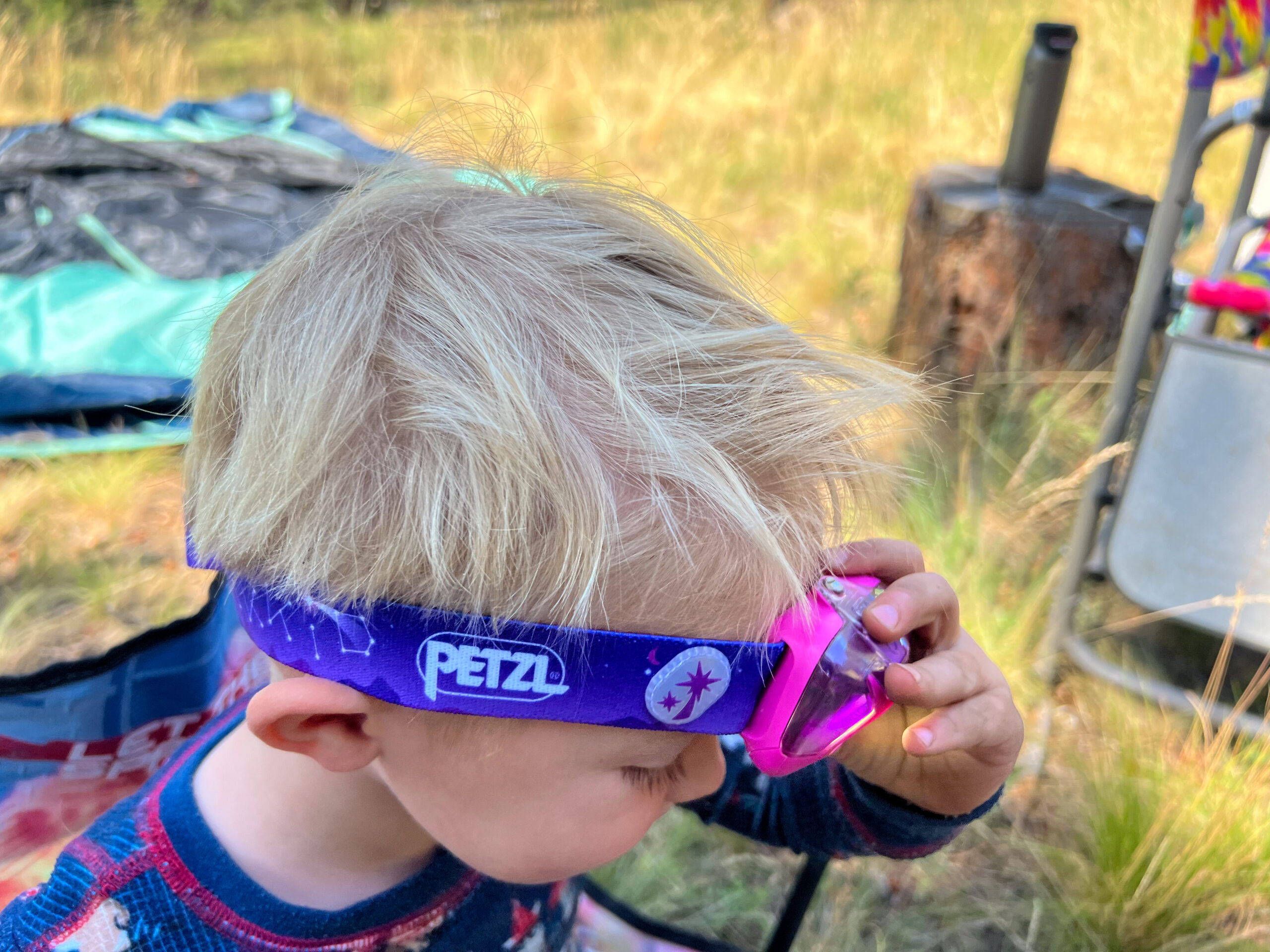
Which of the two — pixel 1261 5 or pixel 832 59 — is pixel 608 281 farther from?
pixel 832 59

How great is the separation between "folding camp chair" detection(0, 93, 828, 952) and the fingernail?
1.72ft

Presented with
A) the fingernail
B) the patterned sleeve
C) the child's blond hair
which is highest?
the child's blond hair

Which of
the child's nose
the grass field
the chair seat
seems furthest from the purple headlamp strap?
the chair seat

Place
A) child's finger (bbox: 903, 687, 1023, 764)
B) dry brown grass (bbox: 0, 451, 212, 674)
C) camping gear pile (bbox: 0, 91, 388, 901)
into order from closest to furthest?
child's finger (bbox: 903, 687, 1023, 764) < camping gear pile (bbox: 0, 91, 388, 901) < dry brown grass (bbox: 0, 451, 212, 674)

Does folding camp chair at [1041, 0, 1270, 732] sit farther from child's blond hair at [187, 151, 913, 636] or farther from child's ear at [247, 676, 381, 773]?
child's ear at [247, 676, 381, 773]

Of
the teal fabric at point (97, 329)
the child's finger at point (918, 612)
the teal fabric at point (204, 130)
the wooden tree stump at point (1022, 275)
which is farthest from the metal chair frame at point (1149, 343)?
the teal fabric at point (204, 130)

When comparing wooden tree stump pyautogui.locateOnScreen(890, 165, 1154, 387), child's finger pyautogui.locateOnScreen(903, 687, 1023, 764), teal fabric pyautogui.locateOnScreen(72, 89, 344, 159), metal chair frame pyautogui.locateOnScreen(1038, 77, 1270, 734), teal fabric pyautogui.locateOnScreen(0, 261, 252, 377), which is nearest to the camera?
child's finger pyautogui.locateOnScreen(903, 687, 1023, 764)

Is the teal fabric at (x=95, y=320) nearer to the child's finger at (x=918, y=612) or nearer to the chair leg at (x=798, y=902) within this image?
the chair leg at (x=798, y=902)

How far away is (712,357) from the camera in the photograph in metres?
0.82

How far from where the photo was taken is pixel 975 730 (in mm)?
1034

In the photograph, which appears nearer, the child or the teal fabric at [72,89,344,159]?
the child

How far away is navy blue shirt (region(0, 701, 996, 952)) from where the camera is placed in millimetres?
917

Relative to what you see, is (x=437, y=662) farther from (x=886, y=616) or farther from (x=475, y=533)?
(x=886, y=616)

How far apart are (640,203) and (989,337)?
2.16 meters
